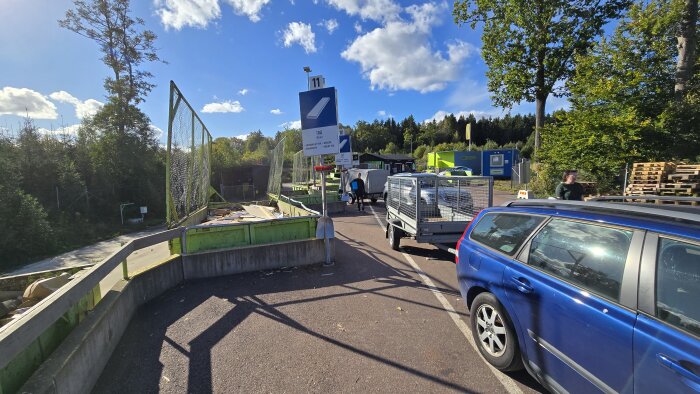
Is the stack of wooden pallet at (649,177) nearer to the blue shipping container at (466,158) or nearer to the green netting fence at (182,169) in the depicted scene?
the green netting fence at (182,169)

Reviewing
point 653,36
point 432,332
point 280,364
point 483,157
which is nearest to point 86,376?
point 280,364

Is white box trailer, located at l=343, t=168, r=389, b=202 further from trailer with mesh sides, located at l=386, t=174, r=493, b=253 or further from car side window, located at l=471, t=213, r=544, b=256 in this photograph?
car side window, located at l=471, t=213, r=544, b=256

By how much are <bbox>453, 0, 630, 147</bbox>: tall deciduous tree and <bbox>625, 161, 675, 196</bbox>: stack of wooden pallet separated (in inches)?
379

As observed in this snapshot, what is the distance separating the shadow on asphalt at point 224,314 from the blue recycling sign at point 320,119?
248 centimetres

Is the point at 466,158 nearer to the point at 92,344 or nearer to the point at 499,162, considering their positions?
the point at 499,162

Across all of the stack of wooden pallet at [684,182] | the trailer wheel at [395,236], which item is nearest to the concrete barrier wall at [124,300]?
the trailer wheel at [395,236]

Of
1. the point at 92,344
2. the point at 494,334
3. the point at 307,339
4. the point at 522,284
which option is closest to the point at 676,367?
the point at 522,284

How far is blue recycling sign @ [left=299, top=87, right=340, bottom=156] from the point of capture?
6246mm

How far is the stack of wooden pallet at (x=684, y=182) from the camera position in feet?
30.0

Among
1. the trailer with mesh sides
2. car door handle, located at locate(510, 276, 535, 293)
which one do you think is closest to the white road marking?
the trailer with mesh sides

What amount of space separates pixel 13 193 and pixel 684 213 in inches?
688

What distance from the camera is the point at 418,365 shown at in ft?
10.2

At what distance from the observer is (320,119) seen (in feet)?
20.7

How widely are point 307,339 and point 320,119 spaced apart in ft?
13.7
